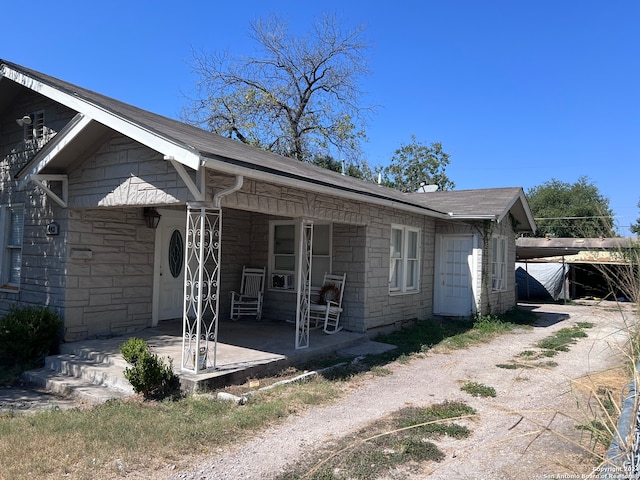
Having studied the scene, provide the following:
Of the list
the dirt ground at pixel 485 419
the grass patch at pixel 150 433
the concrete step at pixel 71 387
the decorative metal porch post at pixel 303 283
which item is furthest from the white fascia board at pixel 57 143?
the dirt ground at pixel 485 419

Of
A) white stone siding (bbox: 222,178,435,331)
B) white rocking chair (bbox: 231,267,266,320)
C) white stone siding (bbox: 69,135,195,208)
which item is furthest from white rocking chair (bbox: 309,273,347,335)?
white stone siding (bbox: 69,135,195,208)

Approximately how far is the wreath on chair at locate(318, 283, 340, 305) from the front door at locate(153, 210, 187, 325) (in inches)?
111

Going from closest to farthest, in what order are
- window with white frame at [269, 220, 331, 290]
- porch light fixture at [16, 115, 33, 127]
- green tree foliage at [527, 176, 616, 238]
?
porch light fixture at [16, 115, 33, 127]
window with white frame at [269, 220, 331, 290]
green tree foliage at [527, 176, 616, 238]

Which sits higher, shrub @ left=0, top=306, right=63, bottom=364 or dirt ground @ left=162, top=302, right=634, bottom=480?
shrub @ left=0, top=306, right=63, bottom=364

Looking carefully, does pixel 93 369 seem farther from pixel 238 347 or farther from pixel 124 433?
pixel 124 433

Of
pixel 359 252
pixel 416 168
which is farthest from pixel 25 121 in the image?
pixel 416 168

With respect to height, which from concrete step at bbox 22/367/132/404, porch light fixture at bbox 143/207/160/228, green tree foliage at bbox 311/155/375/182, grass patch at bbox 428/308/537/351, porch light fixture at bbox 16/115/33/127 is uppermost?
green tree foliage at bbox 311/155/375/182

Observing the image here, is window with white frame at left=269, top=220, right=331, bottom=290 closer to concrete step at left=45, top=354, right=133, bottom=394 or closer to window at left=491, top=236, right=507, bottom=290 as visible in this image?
concrete step at left=45, top=354, right=133, bottom=394

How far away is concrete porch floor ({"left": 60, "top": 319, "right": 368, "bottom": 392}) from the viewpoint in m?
6.25

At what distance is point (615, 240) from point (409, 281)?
7.82m

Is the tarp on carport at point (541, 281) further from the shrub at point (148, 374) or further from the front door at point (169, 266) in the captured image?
the shrub at point (148, 374)

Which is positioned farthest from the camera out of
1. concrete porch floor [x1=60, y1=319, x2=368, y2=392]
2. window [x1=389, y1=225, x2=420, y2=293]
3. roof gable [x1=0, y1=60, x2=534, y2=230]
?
window [x1=389, y1=225, x2=420, y2=293]

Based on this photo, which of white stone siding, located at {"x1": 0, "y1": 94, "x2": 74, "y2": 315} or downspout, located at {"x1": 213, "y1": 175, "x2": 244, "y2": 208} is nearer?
downspout, located at {"x1": 213, "y1": 175, "x2": 244, "y2": 208}

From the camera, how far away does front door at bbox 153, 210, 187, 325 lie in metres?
9.02
